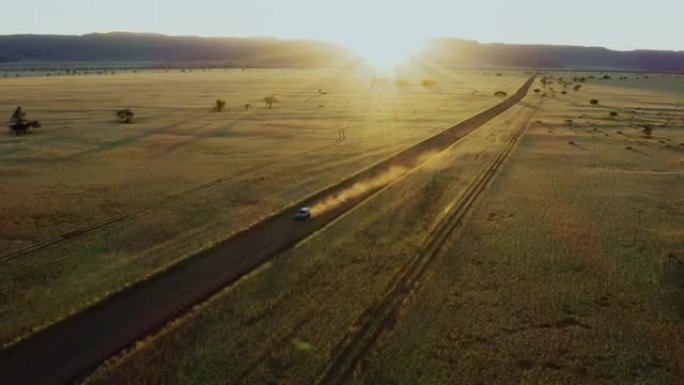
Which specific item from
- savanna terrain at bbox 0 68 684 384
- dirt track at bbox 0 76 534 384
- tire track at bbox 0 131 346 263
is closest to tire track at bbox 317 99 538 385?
savanna terrain at bbox 0 68 684 384

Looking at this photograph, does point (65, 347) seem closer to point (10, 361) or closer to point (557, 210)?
point (10, 361)

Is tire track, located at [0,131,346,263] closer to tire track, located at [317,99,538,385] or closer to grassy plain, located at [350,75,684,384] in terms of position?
tire track, located at [317,99,538,385]

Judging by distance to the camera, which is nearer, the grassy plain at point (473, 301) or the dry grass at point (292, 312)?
the dry grass at point (292, 312)

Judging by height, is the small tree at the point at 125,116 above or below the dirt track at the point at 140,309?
above

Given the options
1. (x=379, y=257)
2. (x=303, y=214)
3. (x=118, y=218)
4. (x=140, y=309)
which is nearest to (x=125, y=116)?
Result: (x=118, y=218)

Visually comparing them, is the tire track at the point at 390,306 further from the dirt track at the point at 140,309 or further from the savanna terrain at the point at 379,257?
the dirt track at the point at 140,309

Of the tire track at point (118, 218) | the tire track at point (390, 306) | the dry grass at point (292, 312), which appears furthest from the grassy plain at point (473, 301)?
the tire track at point (118, 218)
